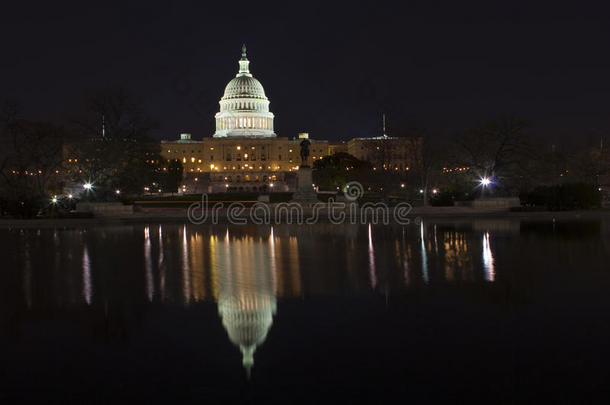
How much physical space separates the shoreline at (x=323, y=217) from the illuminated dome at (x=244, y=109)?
99.1 m

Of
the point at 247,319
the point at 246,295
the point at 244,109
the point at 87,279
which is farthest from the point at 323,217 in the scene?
the point at 244,109

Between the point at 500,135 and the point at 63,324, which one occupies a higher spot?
the point at 500,135

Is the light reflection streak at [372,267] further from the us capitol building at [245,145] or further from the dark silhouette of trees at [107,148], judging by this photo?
the us capitol building at [245,145]

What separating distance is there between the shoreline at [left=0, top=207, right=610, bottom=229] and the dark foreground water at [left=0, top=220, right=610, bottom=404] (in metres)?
15.5

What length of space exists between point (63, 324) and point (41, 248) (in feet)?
37.1

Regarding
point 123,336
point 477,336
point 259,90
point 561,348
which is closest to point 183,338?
point 123,336

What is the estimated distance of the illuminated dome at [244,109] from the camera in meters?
134

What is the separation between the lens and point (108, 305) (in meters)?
10.0

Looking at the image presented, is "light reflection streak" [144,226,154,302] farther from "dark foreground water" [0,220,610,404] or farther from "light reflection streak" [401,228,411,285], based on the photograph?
"light reflection streak" [401,228,411,285]

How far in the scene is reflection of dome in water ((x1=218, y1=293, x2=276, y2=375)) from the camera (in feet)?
25.1

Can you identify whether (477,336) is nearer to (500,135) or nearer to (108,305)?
(108,305)

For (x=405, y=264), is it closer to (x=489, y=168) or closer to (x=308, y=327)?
(x=308, y=327)

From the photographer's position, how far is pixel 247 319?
897 centimetres

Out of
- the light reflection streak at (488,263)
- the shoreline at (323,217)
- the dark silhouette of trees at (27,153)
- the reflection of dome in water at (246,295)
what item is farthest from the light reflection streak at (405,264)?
the dark silhouette of trees at (27,153)
